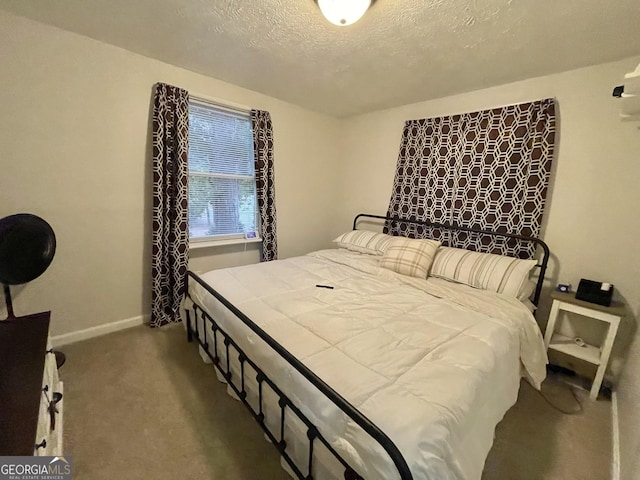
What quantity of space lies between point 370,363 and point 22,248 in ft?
7.14

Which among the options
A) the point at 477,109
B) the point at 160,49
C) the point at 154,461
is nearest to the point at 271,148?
the point at 160,49

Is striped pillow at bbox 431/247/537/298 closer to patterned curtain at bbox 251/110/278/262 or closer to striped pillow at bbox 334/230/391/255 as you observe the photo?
striped pillow at bbox 334/230/391/255

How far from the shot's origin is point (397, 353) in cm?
122

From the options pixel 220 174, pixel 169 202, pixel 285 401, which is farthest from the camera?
pixel 220 174

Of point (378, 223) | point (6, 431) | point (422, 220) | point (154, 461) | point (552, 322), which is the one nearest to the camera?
point (6, 431)

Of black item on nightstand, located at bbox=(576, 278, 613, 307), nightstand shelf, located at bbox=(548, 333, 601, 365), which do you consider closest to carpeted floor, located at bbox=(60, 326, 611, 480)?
nightstand shelf, located at bbox=(548, 333, 601, 365)

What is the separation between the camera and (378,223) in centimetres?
343

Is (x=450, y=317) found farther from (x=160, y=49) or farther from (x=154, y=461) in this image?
(x=160, y=49)

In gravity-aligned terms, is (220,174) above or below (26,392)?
above

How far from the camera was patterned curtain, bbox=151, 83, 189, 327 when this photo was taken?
2.32 metres

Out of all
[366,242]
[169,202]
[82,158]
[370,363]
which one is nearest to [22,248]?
[82,158]

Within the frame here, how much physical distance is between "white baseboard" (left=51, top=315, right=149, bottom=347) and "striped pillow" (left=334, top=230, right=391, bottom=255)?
216 centimetres

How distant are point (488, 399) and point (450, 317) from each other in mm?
493

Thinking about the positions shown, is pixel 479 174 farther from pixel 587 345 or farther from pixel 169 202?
pixel 169 202
